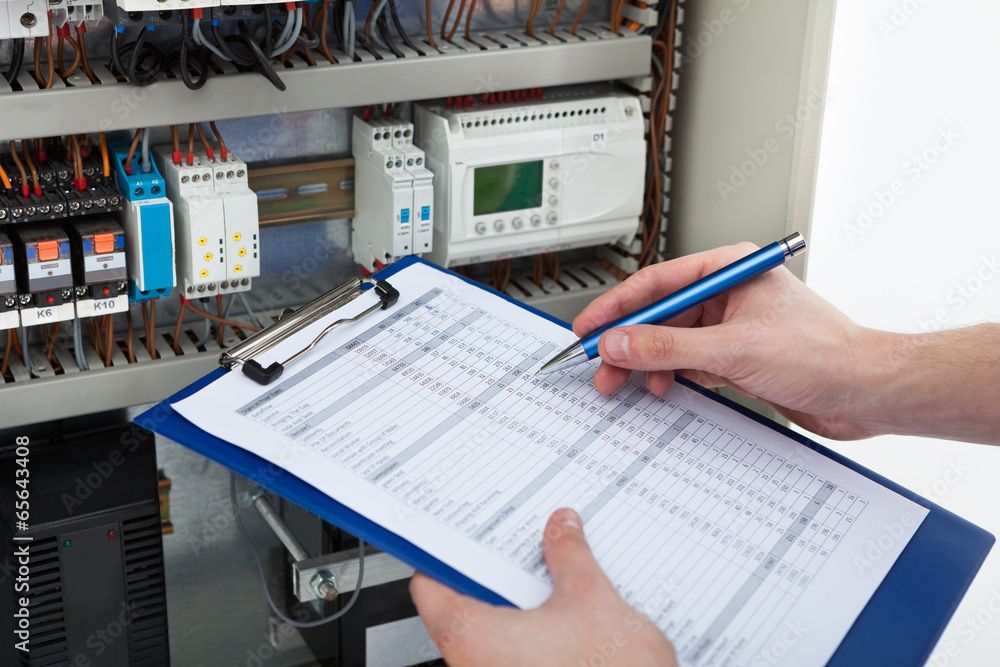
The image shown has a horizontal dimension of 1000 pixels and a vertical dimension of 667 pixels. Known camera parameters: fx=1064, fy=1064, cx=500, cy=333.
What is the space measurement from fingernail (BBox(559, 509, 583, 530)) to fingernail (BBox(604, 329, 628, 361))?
0.17m

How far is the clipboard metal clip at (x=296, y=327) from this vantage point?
89cm

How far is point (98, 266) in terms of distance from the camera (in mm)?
1124

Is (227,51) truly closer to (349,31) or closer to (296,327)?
(349,31)

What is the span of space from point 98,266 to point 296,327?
302mm

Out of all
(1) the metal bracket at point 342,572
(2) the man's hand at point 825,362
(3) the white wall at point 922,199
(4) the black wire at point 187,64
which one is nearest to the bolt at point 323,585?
(1) the metal bracket at point 342,572

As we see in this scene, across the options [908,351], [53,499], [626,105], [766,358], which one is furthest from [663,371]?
[53,499]

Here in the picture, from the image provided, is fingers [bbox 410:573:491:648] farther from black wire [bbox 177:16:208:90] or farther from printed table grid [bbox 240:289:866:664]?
black wire [bbox 177:16:208:90]

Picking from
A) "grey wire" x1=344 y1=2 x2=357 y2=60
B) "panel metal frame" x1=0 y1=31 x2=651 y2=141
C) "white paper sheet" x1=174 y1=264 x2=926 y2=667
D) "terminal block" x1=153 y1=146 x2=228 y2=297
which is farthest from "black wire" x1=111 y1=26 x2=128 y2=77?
"white paper sheet" x1=174 y1=264 x2=926 y2=667

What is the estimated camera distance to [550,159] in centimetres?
132

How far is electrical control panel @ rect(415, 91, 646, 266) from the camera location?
4.22 ft

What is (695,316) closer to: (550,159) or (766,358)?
(766,358)

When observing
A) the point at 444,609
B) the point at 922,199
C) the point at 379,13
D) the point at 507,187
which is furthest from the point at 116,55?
the point at 922,199

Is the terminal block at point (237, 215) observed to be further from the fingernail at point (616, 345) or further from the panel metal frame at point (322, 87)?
the fingernail at point (616, 345)

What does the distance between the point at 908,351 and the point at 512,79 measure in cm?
57
